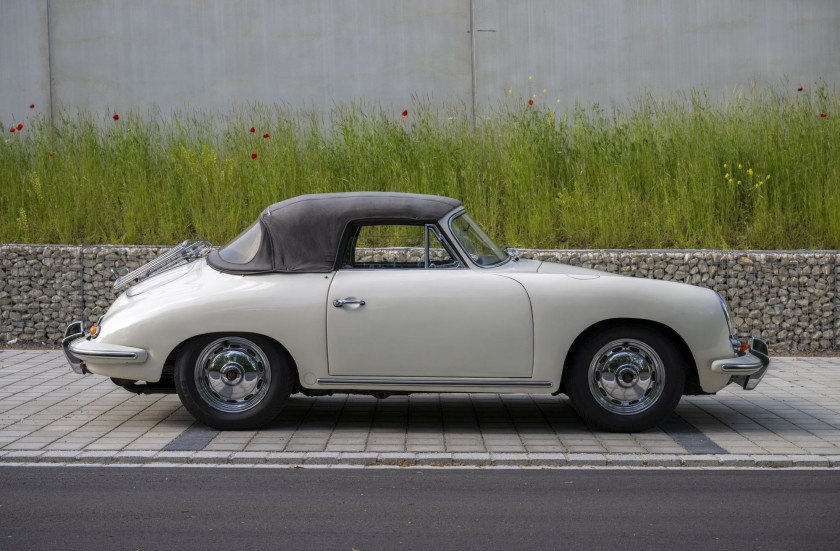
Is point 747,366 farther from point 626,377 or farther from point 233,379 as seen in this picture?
point 233,379

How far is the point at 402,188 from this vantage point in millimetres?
12242

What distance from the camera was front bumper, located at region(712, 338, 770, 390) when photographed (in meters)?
6.78

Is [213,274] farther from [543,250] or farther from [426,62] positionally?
[426,62]

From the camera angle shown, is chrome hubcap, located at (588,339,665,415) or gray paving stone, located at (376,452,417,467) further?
chrome hubcap, located at (588,339,665,415)

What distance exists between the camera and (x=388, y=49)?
52.3 ft

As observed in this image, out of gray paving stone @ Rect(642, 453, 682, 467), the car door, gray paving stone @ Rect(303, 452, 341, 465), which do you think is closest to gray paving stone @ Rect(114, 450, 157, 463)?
gray paving stone @ Rect(303, 452, 341, 465)

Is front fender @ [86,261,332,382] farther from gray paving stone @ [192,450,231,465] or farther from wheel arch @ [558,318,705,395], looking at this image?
wheel arch @ [558,318,705,395]

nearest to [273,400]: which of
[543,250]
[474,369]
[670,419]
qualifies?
[474,369]

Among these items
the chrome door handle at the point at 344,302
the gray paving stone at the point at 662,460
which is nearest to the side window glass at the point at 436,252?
the chrome door handle at the point at 344,302

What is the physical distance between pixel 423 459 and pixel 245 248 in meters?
2.09

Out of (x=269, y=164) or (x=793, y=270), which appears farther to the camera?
(x=269, y=164)

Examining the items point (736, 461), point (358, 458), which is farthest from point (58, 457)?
point (736, 461)

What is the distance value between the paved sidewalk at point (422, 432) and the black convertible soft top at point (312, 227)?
1.17 m

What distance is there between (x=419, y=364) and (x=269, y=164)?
20.6 ft
